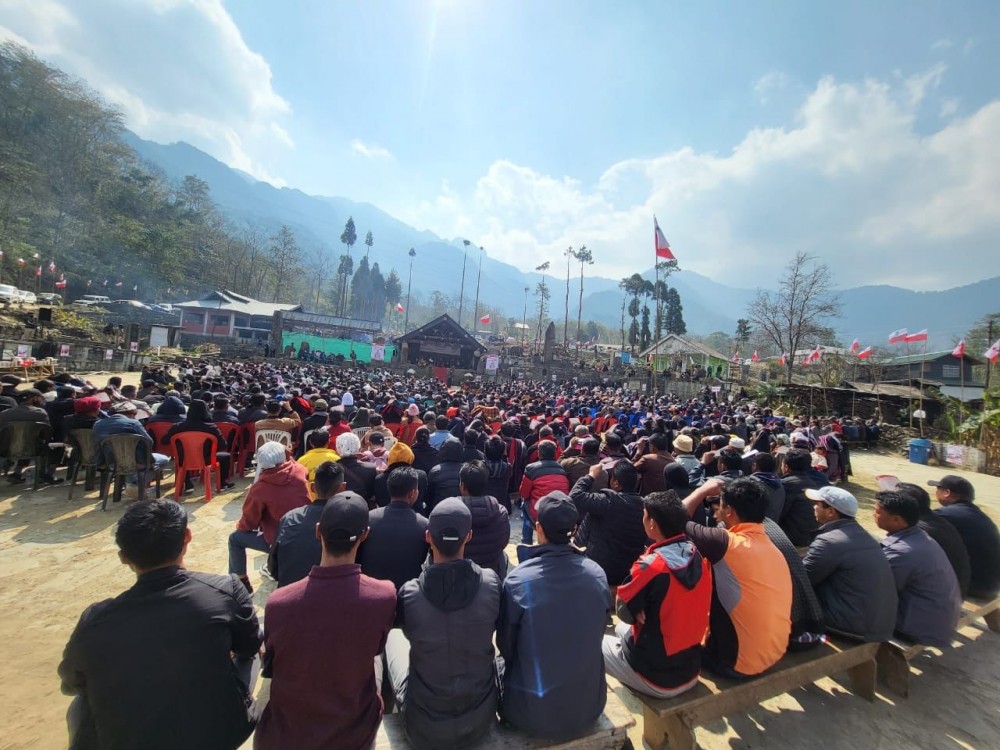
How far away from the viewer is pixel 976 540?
155 inches

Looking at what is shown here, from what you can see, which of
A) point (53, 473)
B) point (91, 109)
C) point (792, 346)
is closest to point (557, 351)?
point (792, 346)

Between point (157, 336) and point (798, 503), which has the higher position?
point (157, 336)

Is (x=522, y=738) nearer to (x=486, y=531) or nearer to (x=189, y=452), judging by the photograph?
(x=486, y=531)

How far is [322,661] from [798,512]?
193 inches

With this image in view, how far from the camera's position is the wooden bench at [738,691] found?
7.93ft

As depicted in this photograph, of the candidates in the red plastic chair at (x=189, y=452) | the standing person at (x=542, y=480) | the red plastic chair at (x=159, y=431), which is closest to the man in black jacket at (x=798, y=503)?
the standing person at (x=542, y=480)

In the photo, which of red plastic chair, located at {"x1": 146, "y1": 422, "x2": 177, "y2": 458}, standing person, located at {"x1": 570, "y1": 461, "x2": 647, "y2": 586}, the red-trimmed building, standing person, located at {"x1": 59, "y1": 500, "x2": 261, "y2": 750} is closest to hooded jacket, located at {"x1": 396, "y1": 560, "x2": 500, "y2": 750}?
standing person, located at {"x1": 59, "y1": 500, "x2": 261, "y2": 750}

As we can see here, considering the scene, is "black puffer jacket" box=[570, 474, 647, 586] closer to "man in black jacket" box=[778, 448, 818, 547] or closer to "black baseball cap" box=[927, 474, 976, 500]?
"man in black jacket" box=[778, 448, 818, 547]

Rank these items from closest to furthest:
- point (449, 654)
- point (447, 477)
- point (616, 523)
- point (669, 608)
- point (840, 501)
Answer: point (449, 654) → point (669, 608) → point (840, 501) → point (616, 523) → point (447, 477)

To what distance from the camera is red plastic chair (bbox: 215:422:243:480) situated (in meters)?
6.75

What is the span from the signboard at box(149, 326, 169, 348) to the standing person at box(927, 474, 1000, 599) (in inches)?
1288

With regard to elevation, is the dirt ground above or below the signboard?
below

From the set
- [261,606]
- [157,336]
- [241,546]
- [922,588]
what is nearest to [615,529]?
[922,588]

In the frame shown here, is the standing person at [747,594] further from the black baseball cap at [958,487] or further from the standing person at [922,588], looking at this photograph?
the black baseball cap at [958,487]
